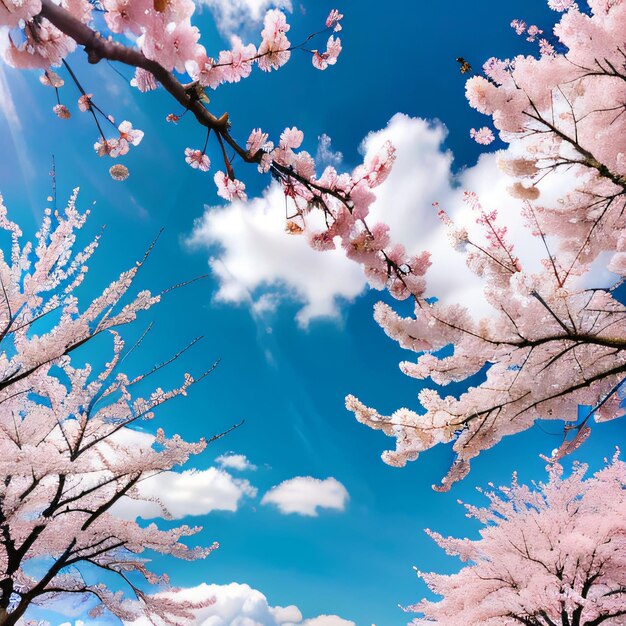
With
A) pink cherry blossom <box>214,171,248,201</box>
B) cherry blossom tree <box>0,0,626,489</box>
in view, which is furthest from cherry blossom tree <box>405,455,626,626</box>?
pink cherry blossom <box>214,171,248,201</box>

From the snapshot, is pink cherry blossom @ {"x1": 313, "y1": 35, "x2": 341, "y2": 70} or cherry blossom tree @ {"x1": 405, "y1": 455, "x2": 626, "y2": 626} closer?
pink cherry blossom @ {"x1": 313, "y1": 35, "x2": 341, "y2": 70}

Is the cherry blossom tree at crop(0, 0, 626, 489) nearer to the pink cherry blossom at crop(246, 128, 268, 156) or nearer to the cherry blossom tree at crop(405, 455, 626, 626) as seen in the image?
the pink cherry blossom at crop(246, 128, 268, 156)

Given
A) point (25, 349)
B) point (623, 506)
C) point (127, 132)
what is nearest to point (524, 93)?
point (127, 132)

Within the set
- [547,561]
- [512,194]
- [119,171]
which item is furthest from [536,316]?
[547,561]

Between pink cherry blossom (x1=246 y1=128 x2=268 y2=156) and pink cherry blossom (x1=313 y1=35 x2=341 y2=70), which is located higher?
pink cherry blossom (x1=313 y1=35 x2=341 y2=70)

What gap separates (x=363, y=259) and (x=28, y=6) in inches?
97.1

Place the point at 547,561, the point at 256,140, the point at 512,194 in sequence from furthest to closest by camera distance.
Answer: the point at 547,561 → the point at 512,194 → the point at 256,140

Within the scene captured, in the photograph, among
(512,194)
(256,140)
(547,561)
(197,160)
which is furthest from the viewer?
(547,561)

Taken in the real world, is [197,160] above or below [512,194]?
below

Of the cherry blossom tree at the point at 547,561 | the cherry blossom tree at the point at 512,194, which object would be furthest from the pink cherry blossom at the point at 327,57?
the cherry blossom tree at the point at 547,561

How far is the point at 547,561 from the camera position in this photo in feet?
37.4

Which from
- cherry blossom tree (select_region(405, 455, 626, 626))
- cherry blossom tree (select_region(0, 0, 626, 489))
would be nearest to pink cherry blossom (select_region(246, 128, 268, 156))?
cherry blossom tree (select_region(0, 0, 626, 489))

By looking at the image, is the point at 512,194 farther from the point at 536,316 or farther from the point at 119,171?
the point at 119,171

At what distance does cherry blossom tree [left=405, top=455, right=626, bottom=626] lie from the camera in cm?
1059
